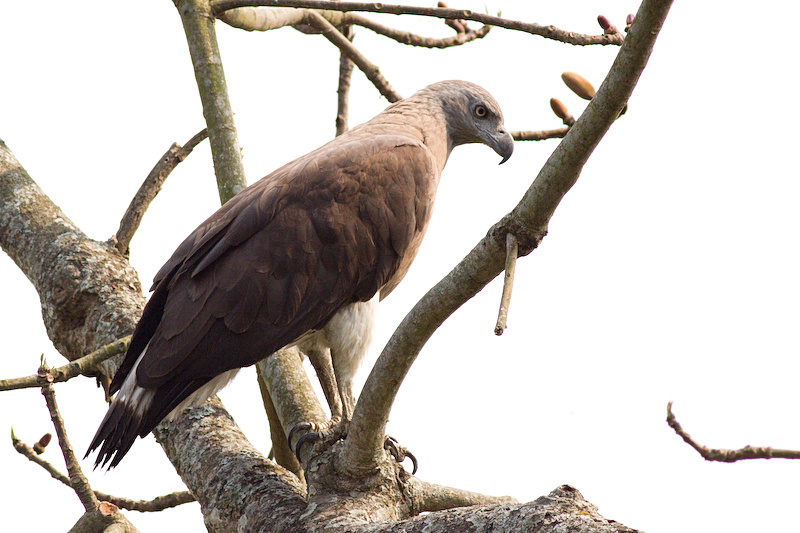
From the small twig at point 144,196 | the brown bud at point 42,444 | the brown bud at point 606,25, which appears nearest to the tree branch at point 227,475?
the brown bud at point 42,444

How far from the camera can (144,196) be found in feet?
14.6

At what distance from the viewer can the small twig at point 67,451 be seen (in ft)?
10.1

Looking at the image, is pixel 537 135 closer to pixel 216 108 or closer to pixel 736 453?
pixel 216 108

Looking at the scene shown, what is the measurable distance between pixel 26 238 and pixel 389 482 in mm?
2383

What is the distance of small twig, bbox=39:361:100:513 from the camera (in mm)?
3092

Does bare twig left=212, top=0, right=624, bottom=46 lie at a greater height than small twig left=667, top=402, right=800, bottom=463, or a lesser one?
greater

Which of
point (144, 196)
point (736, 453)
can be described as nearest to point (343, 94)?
point (144, 196)

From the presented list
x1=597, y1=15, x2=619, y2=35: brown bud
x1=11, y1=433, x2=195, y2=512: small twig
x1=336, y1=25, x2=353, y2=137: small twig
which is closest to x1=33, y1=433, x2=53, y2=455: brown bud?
x1=11, y1=433, x2=195, y2=512: small twig

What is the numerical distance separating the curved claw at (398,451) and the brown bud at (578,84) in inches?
68.6

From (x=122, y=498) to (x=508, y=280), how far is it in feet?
8.01

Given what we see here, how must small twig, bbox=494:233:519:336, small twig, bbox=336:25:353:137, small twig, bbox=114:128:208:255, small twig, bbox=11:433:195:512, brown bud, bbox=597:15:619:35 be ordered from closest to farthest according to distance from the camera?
small twig, bbox=494:233:519:336, brown bud, bbox=597:15:619:35, small twig, bbox=11:433:195:512, small twig, bbox=114:128:208:255, small twig, bbox=336:25:353:137

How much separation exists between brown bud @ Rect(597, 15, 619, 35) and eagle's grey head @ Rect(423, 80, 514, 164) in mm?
1638

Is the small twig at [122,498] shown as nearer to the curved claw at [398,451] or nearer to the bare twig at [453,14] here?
the curved claw at [398,451]

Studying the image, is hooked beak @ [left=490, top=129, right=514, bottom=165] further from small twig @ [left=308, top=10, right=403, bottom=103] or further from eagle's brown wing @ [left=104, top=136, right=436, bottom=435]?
eagle's brown wing @ [left=104, top=136, right=436, bottom=435]
